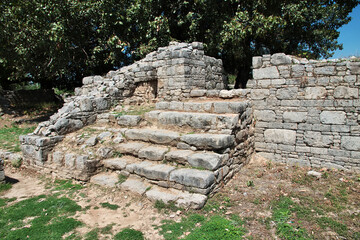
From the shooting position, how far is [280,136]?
6.54 m

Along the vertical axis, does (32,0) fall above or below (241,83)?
above

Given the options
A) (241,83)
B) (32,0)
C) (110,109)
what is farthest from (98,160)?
(241,83)

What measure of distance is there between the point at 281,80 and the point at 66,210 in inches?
237

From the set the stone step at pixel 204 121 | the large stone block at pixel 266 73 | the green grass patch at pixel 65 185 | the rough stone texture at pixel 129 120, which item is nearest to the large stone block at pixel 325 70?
the large stone block at pixel 266 73

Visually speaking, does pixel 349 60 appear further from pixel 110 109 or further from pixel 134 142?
pixel 110 109

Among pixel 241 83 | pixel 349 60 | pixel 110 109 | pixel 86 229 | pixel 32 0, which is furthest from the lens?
pixel 241 83

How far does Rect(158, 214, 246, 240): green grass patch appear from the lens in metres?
3.54

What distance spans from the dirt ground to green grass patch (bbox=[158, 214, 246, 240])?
0.14 m

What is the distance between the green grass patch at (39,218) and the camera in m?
3.88

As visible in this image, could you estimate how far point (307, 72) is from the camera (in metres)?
6.07

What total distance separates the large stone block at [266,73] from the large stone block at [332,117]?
1546 mm

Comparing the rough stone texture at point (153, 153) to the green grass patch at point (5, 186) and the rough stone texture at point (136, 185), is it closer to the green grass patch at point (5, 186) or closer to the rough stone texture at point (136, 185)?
the rough stone texture at point (136, 185)

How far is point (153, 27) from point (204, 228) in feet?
34.7

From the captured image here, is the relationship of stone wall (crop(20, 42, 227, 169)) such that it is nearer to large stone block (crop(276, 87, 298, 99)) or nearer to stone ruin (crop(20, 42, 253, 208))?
stone ruin (crop(20, 42, 253, 208))
